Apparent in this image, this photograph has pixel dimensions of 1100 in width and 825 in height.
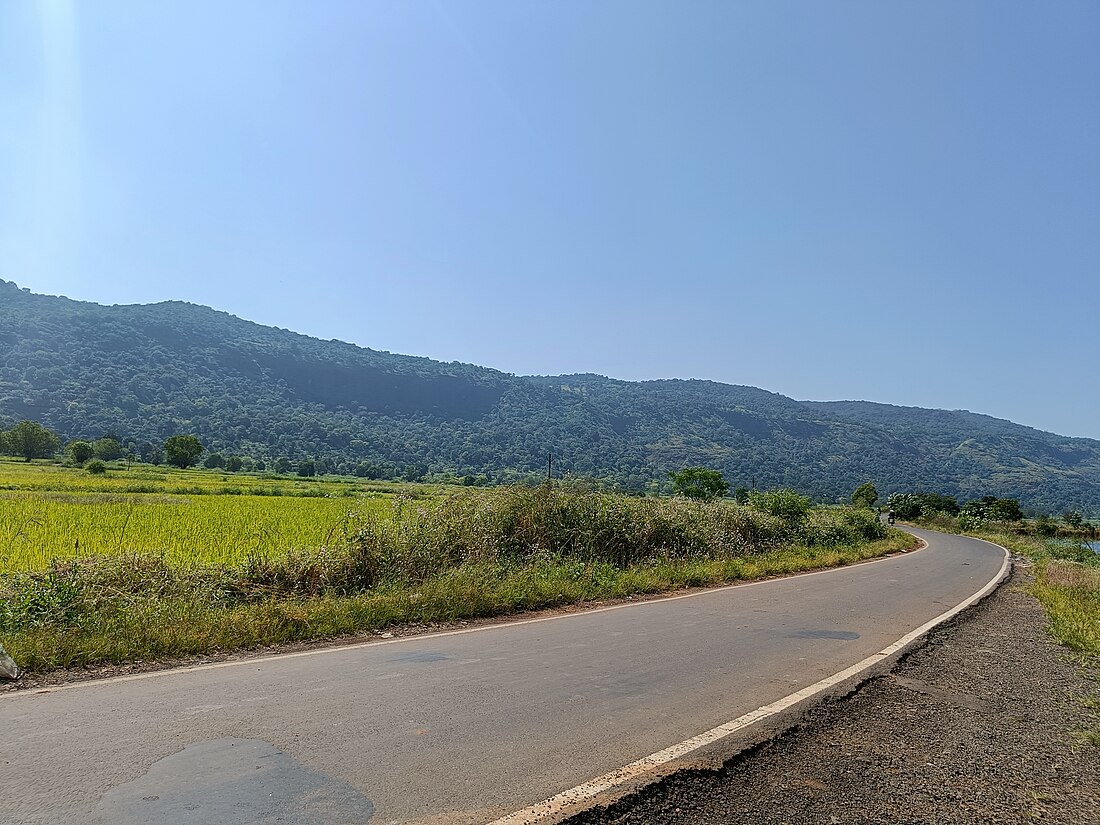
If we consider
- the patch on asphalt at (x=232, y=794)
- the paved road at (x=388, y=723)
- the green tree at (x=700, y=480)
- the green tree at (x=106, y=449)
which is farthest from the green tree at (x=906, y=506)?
the green tree at (x=106, y=449)

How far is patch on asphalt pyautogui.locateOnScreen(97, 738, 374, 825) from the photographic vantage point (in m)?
3.21

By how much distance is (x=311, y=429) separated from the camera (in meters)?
129

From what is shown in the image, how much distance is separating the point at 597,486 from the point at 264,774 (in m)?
13.4

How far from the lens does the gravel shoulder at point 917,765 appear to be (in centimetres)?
370

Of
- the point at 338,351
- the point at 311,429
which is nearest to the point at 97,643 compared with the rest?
the point at 311,429

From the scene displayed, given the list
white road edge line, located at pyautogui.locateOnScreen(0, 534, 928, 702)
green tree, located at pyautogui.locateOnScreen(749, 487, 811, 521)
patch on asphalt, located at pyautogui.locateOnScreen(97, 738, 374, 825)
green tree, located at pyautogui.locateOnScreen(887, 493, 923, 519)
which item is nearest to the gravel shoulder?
patch on asphalt, located at pyautogui.locateOnScreen(97, 738, 374, 825)

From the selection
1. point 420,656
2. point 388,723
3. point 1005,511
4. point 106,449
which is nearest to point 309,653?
point 420,656

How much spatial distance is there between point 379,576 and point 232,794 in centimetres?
672

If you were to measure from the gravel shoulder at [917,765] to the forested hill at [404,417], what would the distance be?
8170 centimetres

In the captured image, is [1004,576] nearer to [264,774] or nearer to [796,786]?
[796,786]

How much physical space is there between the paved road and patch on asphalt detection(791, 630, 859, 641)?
1.10 ft

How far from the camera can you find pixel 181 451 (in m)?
77.8

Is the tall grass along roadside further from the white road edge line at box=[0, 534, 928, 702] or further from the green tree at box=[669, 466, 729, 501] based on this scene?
the green tree at box=[669, 466, 729, 501]

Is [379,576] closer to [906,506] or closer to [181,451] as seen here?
[181,451]
